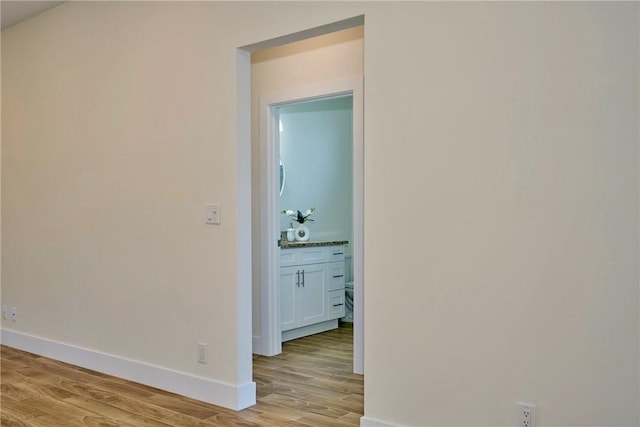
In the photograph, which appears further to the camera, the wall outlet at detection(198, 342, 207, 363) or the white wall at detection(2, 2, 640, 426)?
the wall outlet at detection(198, 342, 207, 363)

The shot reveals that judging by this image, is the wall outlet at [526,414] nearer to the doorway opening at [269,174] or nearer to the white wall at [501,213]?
the white wall at [501,213]

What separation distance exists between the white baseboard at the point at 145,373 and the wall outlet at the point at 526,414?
5.08 feet

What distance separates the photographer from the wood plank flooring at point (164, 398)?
3.15 metres

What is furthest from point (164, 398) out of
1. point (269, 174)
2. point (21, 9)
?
point (21, 9)

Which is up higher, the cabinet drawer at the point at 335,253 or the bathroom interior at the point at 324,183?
the bathroom interior at the point at 324,183

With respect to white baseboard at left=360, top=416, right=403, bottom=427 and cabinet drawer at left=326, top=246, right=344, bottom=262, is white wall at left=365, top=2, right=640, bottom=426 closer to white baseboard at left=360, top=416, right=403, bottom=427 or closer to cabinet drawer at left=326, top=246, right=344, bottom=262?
white baseboard at left=360, top=416, right=403, bottom=427

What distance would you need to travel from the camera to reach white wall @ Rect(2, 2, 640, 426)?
2252mm

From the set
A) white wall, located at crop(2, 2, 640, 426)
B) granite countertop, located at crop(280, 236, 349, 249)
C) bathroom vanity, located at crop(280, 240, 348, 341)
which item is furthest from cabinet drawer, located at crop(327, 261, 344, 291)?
white wall, located at crop(2, 2, 640, 426)

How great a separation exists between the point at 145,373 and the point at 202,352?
54cm

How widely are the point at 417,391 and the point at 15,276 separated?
359 cm

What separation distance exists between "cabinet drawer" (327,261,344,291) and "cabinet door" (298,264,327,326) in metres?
0.06

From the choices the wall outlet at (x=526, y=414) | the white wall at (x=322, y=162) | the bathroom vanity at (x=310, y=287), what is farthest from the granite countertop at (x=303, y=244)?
the wall outlet at (x=526, y=414)

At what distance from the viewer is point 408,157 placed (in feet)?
8.88

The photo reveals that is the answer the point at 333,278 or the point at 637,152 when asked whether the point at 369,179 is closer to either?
the point at 637,152
